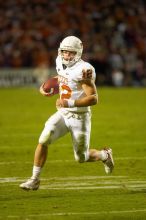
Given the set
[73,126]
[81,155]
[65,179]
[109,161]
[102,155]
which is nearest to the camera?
[73,126]

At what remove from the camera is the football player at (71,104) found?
670cm

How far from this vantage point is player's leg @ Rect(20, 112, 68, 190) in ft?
22.2

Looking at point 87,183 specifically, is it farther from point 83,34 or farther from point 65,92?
point 83,34

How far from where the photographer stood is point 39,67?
20578mm

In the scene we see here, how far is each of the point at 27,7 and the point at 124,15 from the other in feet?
9.96

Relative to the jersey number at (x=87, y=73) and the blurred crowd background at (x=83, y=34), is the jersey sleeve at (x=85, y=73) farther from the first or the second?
the blurred crowd background at (x=83, y=34)

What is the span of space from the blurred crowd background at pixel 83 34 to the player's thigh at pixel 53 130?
1379 cm

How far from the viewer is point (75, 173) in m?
7.97

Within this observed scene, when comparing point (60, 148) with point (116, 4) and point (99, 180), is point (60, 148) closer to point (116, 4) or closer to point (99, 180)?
point (99, 180)

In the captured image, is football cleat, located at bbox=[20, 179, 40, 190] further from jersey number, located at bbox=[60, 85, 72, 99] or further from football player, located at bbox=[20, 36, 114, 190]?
jersey number, located at bbox=[60, 85, 72, 99]

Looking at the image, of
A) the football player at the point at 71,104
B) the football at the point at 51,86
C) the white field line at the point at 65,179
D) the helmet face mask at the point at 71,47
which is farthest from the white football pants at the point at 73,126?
the white field line at the point at 65,179

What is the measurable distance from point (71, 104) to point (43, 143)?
1.52 ft

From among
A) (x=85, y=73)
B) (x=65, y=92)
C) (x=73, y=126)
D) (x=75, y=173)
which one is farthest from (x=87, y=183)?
(x=85, y=73)

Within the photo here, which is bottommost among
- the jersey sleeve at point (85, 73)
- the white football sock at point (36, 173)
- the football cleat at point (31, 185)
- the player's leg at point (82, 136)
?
the football cleat at point (31, 185)
